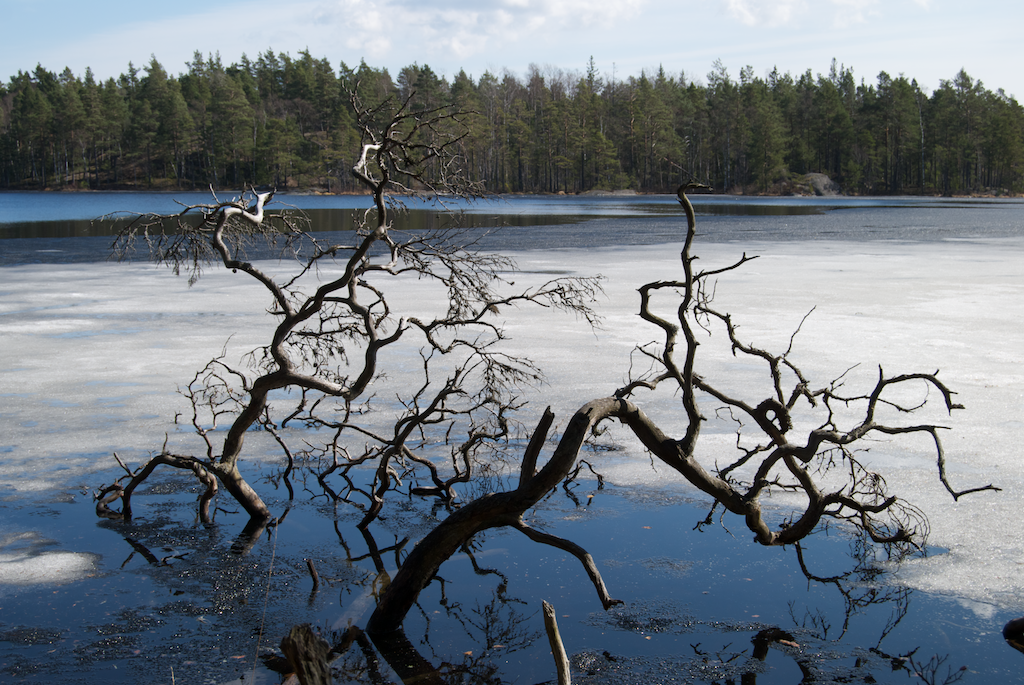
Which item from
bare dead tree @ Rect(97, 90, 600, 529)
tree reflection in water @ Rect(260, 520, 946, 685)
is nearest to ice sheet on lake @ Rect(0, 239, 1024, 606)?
tree reflection in water @ Rect(260, 520, 946, 685)

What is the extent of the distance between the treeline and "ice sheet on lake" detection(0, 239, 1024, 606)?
76.3 metres

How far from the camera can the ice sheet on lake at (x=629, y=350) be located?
680cm

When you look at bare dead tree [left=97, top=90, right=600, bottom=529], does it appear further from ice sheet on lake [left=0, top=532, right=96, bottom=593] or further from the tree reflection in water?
the tree reflection in water

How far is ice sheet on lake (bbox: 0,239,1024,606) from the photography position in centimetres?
680

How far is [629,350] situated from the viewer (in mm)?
11375

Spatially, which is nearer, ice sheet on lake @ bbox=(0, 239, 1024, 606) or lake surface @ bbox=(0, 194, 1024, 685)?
lake surface @ bbox=(0, 194, 1024, 685)

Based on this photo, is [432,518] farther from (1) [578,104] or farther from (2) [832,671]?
(1) [578,104]

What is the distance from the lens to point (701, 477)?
4801 mm

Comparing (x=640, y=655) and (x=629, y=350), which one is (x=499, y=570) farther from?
(x=629, y=350)

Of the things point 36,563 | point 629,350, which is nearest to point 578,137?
point 629,350

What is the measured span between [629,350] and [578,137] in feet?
315

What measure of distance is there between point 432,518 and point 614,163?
100 m

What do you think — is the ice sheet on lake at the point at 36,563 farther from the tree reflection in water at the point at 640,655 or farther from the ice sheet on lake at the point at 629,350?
the tree reflection in water at the point at 640,655

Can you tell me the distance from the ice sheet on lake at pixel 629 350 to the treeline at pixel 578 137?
7629cm
